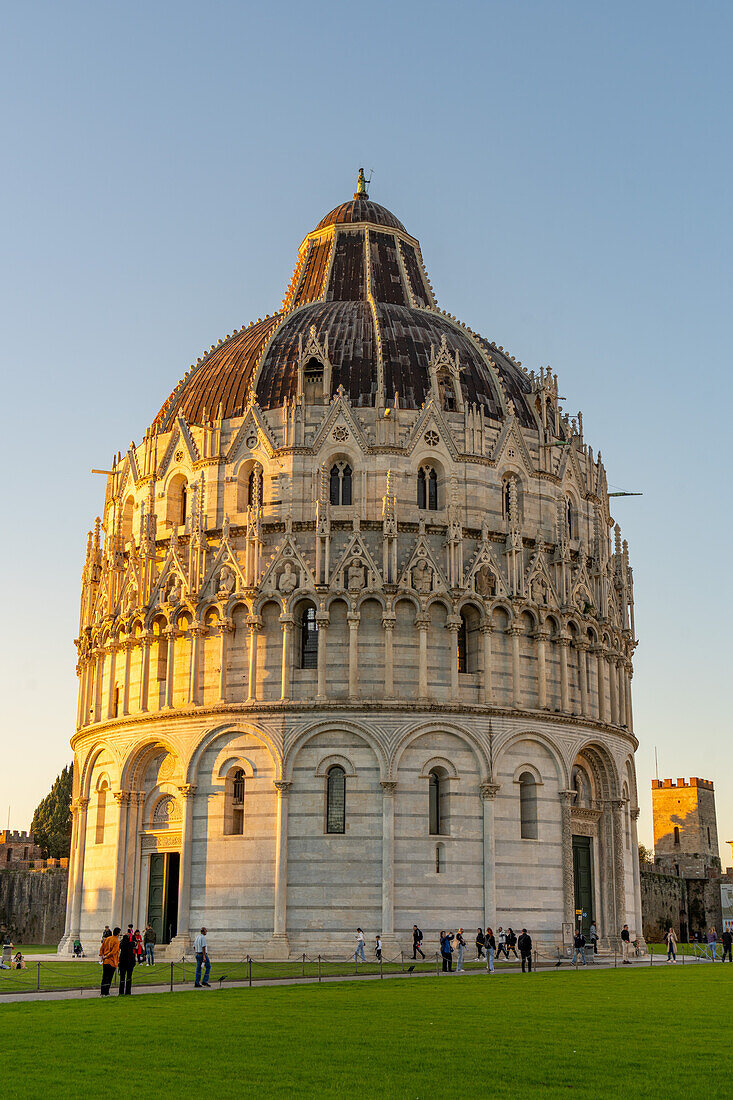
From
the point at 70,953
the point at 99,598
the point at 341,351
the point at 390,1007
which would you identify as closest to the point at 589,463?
the point at 341,351

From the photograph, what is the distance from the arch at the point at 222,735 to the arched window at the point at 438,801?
6.01 meters

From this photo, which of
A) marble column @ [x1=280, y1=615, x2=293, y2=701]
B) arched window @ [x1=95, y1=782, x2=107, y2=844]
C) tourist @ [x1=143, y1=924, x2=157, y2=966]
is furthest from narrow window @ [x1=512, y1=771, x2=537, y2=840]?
arched window @ [x1=95, y1=782, x2=107, y2=844]

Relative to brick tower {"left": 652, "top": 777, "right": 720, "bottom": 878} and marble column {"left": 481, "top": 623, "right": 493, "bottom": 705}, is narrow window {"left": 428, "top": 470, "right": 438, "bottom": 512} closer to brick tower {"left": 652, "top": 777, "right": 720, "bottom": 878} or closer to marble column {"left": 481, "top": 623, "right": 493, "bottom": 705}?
marble column {"left": 481, "top": 623, "right": 493, "bottom": 705}

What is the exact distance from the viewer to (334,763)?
47438 mm

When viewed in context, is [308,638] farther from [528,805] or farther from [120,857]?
[120,857]

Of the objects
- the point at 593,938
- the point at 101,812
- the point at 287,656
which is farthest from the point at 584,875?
the point at 101,812

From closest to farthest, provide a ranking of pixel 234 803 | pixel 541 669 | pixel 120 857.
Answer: pixel 234 803, pixel 541 669, pixel 120 857

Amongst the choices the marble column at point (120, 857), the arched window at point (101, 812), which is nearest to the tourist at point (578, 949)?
the marble column at point (120, 857)

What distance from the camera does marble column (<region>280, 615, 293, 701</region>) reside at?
1891 inches

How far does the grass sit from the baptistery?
16.3 meters

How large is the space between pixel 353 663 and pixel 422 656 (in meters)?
2.70

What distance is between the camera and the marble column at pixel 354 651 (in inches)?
1873

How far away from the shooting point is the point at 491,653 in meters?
49.7

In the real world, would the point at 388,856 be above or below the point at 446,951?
above
